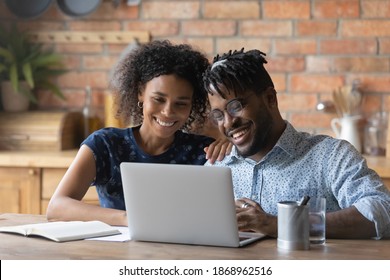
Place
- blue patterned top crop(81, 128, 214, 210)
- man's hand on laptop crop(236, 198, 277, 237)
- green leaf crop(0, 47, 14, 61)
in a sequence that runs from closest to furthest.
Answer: man's hand on laptop crop(236, 198, 277, 237), blue patterned top crop(81, 128, 214, 210), green leaf crop(0, 47, 14, 61)

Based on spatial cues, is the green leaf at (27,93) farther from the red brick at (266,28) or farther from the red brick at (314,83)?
the red brick at (314,83)

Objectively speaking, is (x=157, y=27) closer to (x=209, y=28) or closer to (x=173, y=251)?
(x=209, y=28)

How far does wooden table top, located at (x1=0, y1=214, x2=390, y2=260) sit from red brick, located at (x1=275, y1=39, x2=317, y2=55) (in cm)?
197

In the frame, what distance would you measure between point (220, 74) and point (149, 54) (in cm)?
53

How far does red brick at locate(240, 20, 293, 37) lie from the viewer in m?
3.76

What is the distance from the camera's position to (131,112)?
2.74m

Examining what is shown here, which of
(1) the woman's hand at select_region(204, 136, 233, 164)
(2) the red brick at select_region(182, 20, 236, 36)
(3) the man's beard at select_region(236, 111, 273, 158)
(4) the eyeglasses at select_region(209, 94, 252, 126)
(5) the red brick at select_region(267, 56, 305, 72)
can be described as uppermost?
(2) the red brick at select_region(182, 20, 236, 36)

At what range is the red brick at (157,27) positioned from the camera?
3.88 m

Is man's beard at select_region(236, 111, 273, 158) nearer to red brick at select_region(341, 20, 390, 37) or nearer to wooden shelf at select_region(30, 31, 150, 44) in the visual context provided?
red brick at select_region(341, 20, 390, 37)

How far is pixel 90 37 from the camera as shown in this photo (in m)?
3.97

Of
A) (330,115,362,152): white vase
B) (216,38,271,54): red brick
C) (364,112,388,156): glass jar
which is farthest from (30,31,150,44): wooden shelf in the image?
(364,112,388,156): glass jar

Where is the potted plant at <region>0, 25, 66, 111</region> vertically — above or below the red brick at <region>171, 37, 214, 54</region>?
below

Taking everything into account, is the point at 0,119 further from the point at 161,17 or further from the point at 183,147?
the point at 183,147
